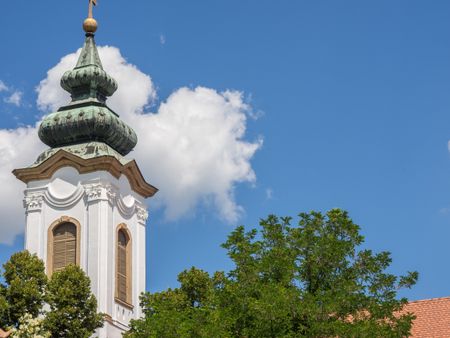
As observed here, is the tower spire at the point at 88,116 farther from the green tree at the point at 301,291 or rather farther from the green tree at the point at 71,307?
the green tree at the point at 301,291

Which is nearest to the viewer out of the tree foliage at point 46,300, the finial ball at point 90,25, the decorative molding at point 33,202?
the tree foliage at point 46,300

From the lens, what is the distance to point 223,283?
24906mm

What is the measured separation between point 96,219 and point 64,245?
163 cm

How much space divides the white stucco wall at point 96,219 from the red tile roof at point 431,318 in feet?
46.2

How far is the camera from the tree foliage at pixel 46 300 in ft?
103

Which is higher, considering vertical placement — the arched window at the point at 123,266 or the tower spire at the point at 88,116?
the tower spire at the point at 88,116

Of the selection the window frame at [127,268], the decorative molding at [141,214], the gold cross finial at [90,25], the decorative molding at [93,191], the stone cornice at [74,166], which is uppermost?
the gold cross finial at [90,25]

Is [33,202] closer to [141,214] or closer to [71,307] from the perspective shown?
[141,214]

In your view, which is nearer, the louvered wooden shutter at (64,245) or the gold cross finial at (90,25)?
the louvered wooden shutter at (64,245)

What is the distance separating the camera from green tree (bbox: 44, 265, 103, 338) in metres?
31.6

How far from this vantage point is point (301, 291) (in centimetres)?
2328

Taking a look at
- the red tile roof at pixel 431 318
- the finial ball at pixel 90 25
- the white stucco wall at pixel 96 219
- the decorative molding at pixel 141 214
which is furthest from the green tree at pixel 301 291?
the finial ball at pixel 90 25

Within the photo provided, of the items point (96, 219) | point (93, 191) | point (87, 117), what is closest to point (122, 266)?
point (96, 219)

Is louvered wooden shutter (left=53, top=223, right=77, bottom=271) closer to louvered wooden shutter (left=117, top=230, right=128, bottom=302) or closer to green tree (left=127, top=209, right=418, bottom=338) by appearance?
louvered wooden shutter (left=117, top=230, right=128, bottom=302)
